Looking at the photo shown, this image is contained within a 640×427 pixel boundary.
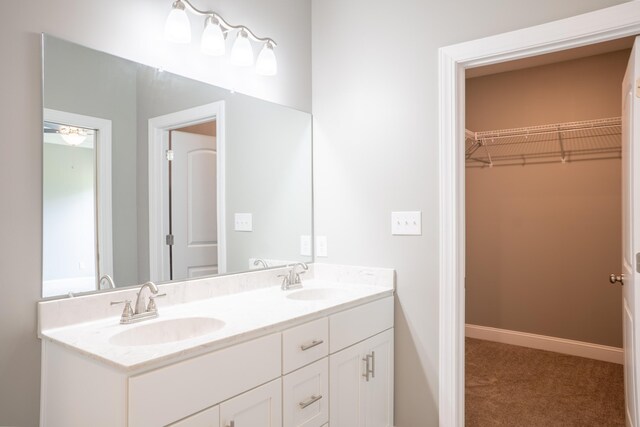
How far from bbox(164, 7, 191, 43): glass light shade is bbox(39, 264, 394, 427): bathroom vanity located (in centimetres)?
103

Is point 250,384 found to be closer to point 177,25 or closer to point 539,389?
point 177,25

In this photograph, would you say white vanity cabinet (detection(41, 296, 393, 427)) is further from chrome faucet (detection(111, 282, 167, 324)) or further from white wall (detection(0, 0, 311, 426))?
chrome faucet (detection(111, 282, 167, 324))

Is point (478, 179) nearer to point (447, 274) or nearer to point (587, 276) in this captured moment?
point (587, 276)

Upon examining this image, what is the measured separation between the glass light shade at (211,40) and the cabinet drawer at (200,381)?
1273 millimetres

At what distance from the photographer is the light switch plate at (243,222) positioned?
2115mm

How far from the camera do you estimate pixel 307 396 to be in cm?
162

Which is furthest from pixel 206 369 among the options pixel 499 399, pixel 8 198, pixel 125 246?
pixel 499 399

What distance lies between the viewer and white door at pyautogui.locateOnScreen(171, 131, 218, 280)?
1.83 meters

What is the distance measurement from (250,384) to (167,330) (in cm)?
39

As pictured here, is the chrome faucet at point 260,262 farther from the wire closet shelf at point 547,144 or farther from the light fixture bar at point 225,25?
the wire closet shelf at point 547,144

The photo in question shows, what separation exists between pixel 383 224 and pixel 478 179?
7.16 ft

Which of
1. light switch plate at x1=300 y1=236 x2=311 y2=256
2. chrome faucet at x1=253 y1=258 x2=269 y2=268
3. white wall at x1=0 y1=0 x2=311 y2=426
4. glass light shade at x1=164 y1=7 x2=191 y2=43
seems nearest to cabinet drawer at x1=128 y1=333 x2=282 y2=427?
white wall at x1=0 y1=0 x2=311 y2=426

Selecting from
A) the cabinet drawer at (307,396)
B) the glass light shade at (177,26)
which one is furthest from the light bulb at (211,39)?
the cabinet drawer at (307,396)

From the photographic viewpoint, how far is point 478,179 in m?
4.02
